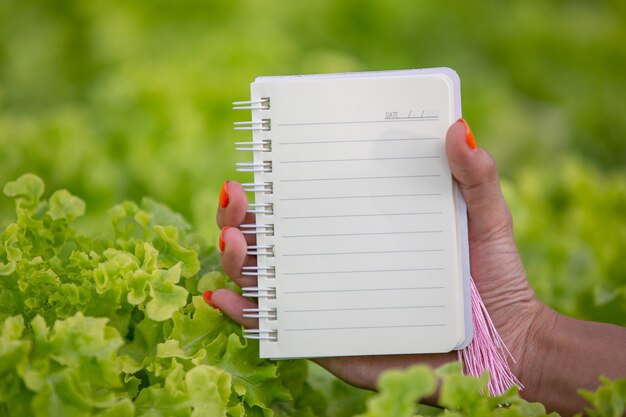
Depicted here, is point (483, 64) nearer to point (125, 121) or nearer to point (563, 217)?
point (563, 217)

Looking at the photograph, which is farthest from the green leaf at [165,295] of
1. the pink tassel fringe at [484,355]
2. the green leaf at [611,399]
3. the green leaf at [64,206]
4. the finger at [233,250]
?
the green leaf at [611,399]

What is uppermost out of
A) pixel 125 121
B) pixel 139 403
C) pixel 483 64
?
pixel 483 64

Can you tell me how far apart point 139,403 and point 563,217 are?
1721 millimetres

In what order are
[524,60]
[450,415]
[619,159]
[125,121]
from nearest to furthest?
[450,415]
[125,121]
[619,159]
[524,60]

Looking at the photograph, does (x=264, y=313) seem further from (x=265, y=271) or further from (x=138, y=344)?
(x=138, y=344)

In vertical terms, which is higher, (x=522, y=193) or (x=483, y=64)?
(x=483, y=64)

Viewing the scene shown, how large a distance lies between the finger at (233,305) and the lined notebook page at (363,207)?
0.06m

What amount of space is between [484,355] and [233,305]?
42 centimetres

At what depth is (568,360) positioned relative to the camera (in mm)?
1320

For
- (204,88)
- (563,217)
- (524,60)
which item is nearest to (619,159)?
(524,60)

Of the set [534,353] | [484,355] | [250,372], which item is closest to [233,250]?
[250,372]

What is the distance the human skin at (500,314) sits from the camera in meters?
1.26

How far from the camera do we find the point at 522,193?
2414mm

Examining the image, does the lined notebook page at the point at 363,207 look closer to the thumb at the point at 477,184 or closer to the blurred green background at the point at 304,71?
the thumb at the point at 477,184
